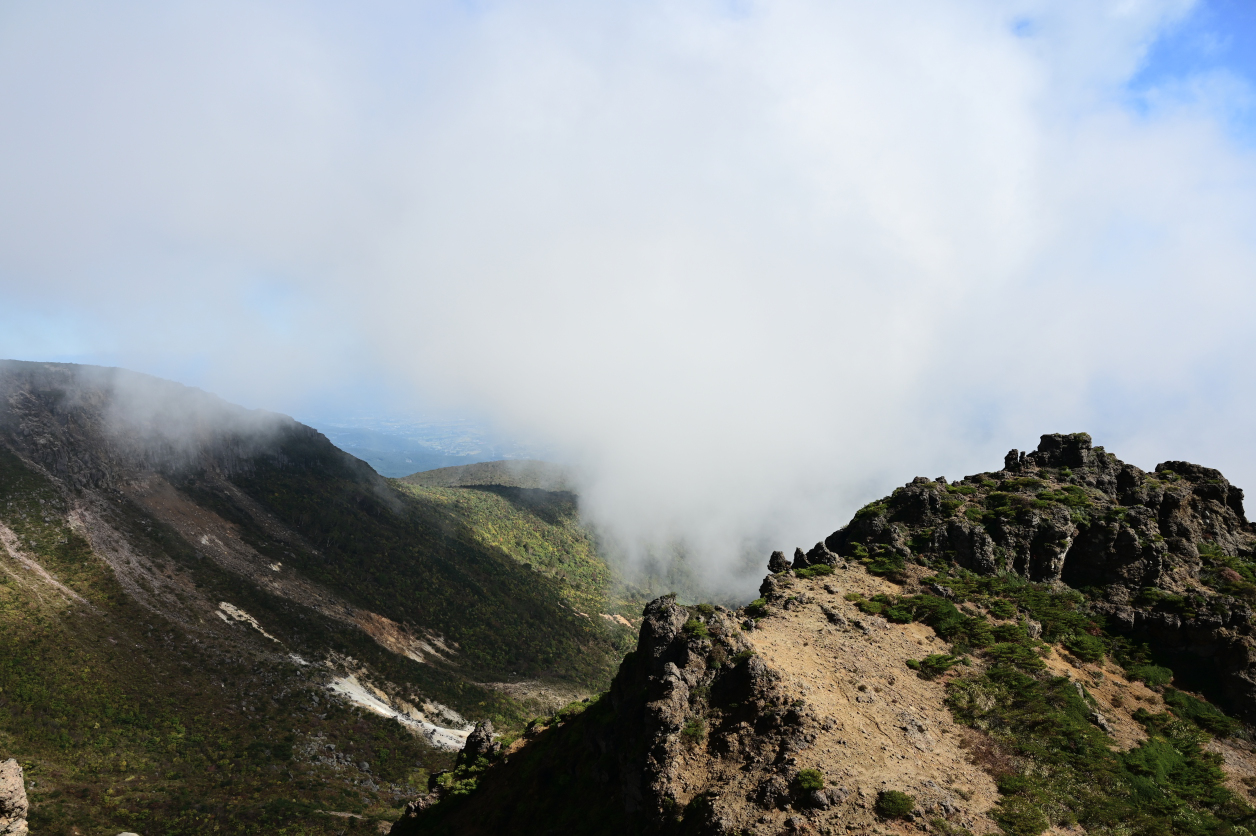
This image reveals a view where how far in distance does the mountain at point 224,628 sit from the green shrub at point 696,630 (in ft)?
247

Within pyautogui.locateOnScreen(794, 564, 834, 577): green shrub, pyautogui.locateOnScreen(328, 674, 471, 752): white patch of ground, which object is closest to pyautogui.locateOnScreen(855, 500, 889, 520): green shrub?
pyautogui.locateOnScreen(794, 564, 834, 577): green shrub

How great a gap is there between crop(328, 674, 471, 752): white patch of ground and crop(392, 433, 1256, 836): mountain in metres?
72.2

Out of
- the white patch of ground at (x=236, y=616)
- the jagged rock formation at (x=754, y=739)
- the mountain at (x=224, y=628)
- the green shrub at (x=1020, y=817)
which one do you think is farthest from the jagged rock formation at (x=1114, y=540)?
the white patch of ground at (x=236, y=616)

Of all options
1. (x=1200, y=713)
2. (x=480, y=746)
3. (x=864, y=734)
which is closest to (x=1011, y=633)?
(x=1200, y=713)

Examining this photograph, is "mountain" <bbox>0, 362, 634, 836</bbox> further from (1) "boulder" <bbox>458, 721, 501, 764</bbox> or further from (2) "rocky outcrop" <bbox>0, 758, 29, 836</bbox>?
(1) "boulder" <bbox>458, 721, 501, 764</bbox>

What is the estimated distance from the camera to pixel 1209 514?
45125 millimetres

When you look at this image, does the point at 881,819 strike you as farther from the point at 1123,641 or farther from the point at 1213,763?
the point at 1123,641

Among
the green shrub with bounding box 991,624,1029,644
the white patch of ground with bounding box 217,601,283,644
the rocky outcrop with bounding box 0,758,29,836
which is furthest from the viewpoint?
the white patch of ground with bounding box 217,601,283,644

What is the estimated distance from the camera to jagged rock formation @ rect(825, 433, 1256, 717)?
32.7 meters

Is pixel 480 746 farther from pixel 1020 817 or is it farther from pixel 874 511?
pixel 1020 817

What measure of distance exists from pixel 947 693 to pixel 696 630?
46.1 ft

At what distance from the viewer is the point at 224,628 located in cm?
11588

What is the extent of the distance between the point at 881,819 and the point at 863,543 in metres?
30.4

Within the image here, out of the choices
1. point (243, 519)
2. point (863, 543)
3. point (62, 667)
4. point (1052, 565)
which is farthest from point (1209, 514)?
point (243, 519)
